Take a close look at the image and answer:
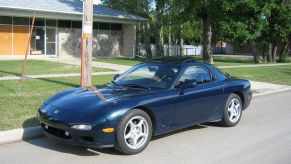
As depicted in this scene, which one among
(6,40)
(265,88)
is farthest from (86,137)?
(6,40)

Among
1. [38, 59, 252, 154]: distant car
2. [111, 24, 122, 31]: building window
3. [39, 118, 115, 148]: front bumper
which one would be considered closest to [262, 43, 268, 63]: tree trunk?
[111, 24, 122, 31]: building window

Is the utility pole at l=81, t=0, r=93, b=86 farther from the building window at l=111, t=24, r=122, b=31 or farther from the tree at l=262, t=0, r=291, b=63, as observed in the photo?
the building window at l=111, t=24, r=122, b=31

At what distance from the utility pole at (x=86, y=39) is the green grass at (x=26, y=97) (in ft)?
3.65

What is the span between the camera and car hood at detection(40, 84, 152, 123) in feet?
18.9

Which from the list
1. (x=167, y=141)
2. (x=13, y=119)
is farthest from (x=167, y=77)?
(x=13, y=119)

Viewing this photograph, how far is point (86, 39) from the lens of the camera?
33.0 ft

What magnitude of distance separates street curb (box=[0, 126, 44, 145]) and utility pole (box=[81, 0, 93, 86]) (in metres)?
3.42

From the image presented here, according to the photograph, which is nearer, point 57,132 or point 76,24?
point 57,132

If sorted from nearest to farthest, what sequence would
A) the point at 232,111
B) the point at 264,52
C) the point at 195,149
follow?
Result: the point at 195,149 → the point at 232,111 → the point at 264,52

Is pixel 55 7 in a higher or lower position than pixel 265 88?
higher

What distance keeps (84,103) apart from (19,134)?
1500 mm

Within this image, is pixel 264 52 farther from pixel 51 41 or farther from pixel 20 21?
pixel 20 21

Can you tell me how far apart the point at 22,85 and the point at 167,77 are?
6599 mm

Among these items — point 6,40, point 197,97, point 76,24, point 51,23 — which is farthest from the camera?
point 76,24
